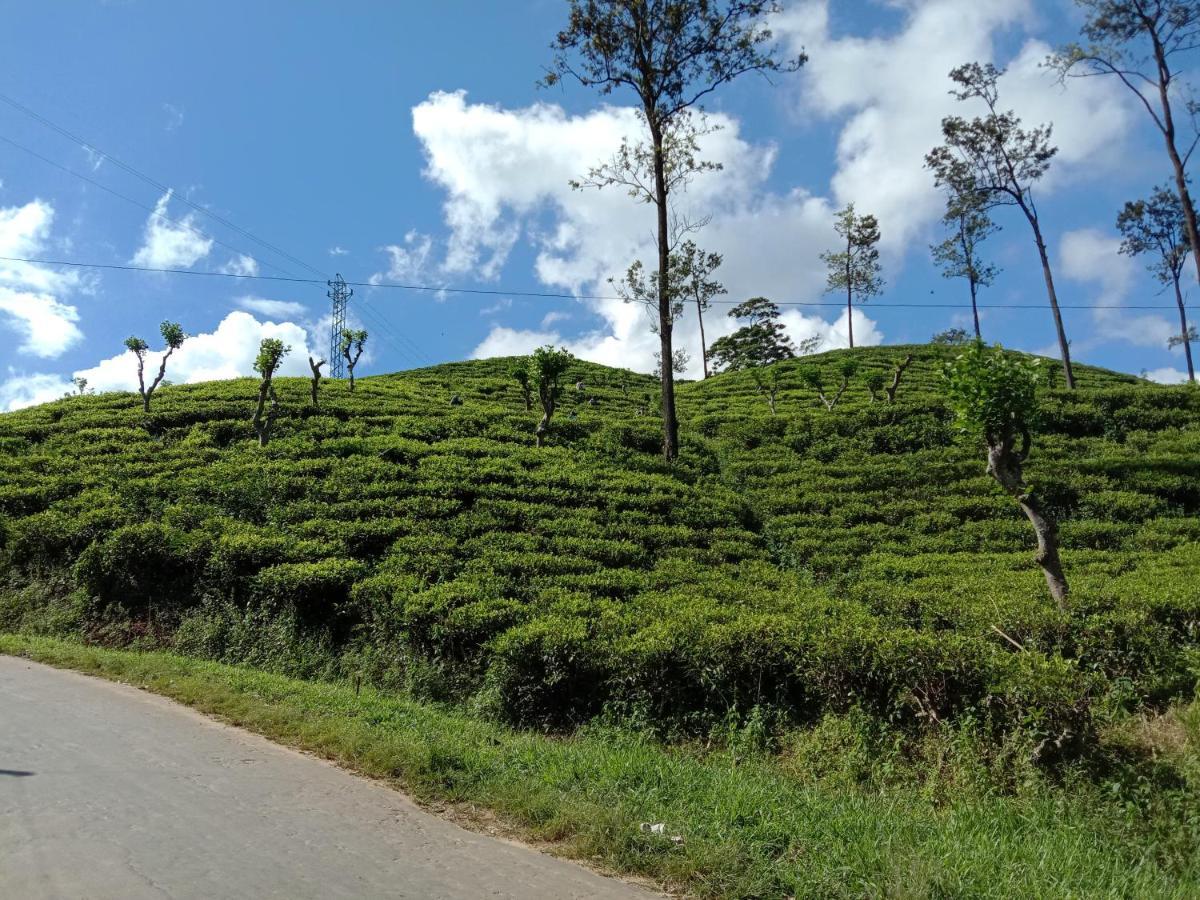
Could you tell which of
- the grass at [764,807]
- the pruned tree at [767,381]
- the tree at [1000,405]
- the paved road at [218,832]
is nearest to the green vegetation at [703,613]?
the grass at [764,807]

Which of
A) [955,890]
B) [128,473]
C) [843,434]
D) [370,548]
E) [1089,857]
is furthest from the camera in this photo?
[843,434]

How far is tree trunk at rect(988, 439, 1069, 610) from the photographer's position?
33.4 feet

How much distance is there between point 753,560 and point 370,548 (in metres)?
7.54

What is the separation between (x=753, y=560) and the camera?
48.3ft

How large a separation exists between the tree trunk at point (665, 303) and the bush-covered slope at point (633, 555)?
104 centimetres

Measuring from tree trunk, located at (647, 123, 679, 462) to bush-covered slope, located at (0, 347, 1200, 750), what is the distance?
1.04m

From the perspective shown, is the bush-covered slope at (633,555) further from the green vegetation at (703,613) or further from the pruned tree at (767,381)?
the pruned tree at (767,381)

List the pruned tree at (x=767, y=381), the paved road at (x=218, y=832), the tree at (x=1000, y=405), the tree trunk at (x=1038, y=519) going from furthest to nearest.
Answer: the pruned tree at (x=767, y=381) → the tree at (x=1000, y=405) → the tree trunk at (x=1038, y=519) → the paved road at (x=218, y=832)

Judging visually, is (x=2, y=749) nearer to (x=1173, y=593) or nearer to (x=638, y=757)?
(x=638, y=757)

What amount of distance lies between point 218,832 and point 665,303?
61.9 ft

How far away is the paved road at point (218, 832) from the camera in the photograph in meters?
4.25

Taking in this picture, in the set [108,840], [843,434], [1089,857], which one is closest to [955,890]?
[1089,857]

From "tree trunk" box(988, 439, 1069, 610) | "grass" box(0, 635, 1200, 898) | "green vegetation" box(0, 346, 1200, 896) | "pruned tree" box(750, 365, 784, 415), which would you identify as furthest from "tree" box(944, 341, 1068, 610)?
"pruned tree" box(750, 365, 784, 415)

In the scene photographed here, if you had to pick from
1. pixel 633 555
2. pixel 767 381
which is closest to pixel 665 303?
pixel 633 555
